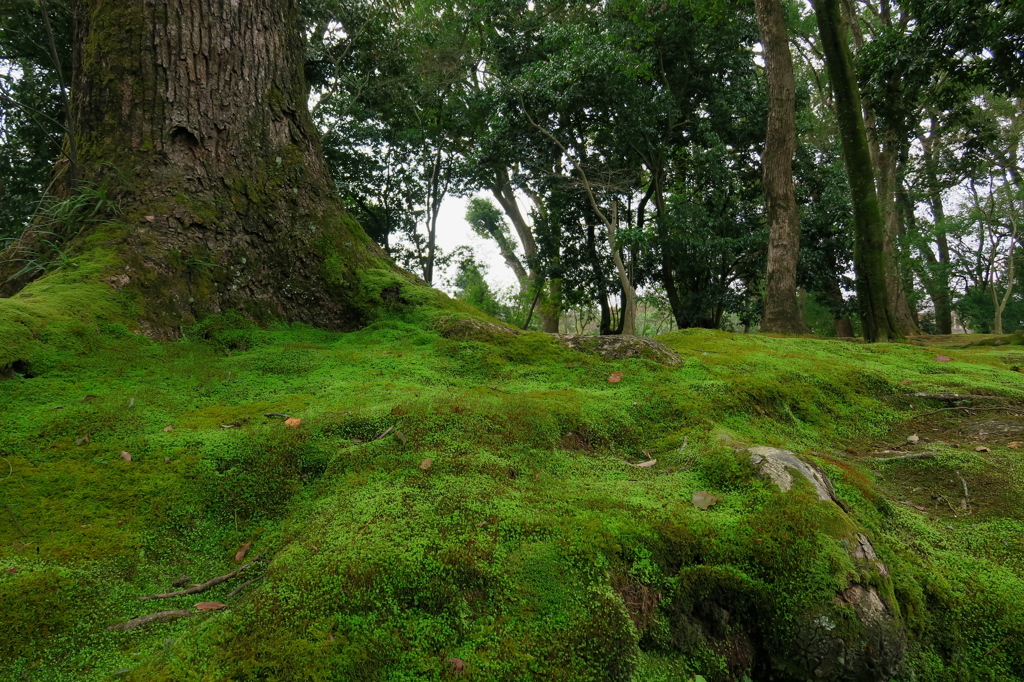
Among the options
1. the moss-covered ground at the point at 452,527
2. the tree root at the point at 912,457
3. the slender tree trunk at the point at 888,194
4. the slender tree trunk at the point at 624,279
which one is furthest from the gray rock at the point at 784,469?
the slender tree trunk at the point at 888,194

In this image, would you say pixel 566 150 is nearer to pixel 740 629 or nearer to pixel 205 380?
pixel 205 380

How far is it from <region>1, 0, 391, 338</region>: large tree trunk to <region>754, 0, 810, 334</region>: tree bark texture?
6636 mm

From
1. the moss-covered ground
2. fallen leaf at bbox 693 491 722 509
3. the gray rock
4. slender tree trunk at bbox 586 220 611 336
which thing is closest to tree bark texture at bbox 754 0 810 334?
the moss-covered ground

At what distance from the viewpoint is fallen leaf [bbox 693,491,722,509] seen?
6.80 feet

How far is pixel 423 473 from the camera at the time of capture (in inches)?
84.9

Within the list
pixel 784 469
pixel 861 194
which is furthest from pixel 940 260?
pixel 784 469

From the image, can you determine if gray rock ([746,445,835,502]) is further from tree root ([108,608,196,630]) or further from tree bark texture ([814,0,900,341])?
tree bark texture ([814,0,900,341])

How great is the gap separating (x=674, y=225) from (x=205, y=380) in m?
10.3

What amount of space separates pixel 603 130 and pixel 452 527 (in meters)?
11.9

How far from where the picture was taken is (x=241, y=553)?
1962 millimetres

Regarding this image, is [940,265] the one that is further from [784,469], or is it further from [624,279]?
[784,469]

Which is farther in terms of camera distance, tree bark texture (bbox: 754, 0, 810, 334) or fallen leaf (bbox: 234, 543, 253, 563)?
tree bark texture (bbox: 754, 0, 810, 334)

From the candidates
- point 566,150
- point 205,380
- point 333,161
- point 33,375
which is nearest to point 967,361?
point 205,380

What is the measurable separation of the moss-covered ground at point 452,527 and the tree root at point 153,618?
0.08 ft
